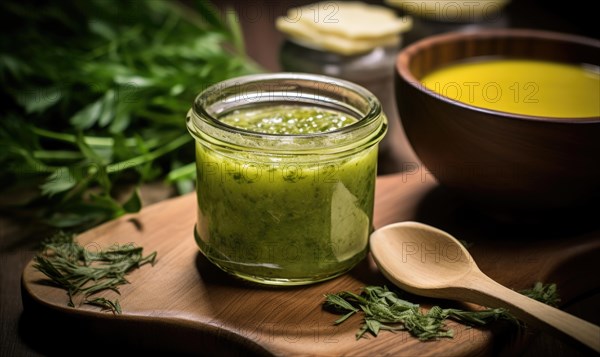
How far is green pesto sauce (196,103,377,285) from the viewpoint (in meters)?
1.13

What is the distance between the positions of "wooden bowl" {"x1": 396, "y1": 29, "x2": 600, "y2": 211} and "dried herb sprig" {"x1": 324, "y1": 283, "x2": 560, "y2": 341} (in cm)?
19

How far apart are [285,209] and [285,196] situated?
22mm

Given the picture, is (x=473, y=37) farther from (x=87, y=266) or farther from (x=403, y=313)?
(x=87, y=266)

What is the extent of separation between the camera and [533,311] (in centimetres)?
102

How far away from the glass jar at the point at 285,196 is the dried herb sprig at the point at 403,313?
3.2 inches

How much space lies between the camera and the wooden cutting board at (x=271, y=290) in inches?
41.9

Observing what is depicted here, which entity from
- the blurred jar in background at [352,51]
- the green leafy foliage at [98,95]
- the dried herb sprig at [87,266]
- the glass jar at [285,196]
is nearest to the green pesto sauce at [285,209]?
the glass jar at [285,196]

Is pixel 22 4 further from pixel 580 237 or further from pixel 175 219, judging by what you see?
pixel 580 237

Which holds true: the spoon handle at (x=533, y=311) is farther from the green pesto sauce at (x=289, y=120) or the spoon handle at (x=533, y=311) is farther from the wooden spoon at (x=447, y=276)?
the green pesto sauce at (x=289, y=120)

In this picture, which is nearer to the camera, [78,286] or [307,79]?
[78,286]

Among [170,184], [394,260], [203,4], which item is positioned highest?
[203,4]

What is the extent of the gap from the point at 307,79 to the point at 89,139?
595 millimetres

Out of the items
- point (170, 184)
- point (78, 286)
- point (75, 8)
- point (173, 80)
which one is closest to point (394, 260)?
point (78, 286)

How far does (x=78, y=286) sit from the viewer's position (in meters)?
1.18
